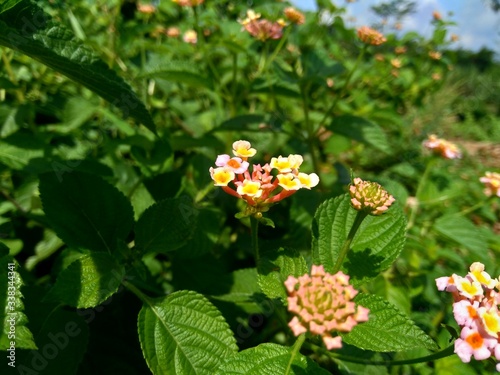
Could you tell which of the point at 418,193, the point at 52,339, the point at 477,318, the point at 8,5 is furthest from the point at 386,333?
the point at 418,193

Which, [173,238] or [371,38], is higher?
[371,38]

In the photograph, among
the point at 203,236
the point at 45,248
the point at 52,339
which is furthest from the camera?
the point at 45,248

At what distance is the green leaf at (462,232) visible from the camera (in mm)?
1370

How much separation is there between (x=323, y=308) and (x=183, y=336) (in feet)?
0.95

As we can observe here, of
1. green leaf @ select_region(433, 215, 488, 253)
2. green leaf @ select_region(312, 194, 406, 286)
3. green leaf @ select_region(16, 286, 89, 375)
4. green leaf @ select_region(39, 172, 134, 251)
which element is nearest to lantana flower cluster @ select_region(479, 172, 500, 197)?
green leaf @ select_region(433, 215, 488, 253)

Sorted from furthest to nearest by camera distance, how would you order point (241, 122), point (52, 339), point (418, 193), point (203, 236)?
point (418, 193) < point (241, 122) < point (203, 236) < point (52, 339)

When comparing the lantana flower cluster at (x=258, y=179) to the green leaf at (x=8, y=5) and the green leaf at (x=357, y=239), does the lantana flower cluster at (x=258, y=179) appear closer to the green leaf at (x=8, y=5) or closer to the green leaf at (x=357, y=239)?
the green leaf at (x=357, y=239)

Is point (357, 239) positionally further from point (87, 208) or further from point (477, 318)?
point (87, 208)

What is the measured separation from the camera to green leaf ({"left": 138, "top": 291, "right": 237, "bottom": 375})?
2.32 ft

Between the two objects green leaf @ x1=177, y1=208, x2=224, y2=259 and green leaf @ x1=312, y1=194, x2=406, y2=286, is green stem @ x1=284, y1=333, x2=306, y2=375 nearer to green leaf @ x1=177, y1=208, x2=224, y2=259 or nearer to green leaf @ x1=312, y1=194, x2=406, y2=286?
green leaf @ x1=312, y1=194, x2=406, y2=286

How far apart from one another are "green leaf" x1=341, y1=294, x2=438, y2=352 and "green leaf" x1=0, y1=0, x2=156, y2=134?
51cm

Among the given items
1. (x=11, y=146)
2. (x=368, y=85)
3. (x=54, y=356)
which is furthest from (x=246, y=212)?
(x=368, y=85)

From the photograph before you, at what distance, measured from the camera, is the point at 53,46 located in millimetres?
586

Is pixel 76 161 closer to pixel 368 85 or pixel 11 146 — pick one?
pixel 11 146
